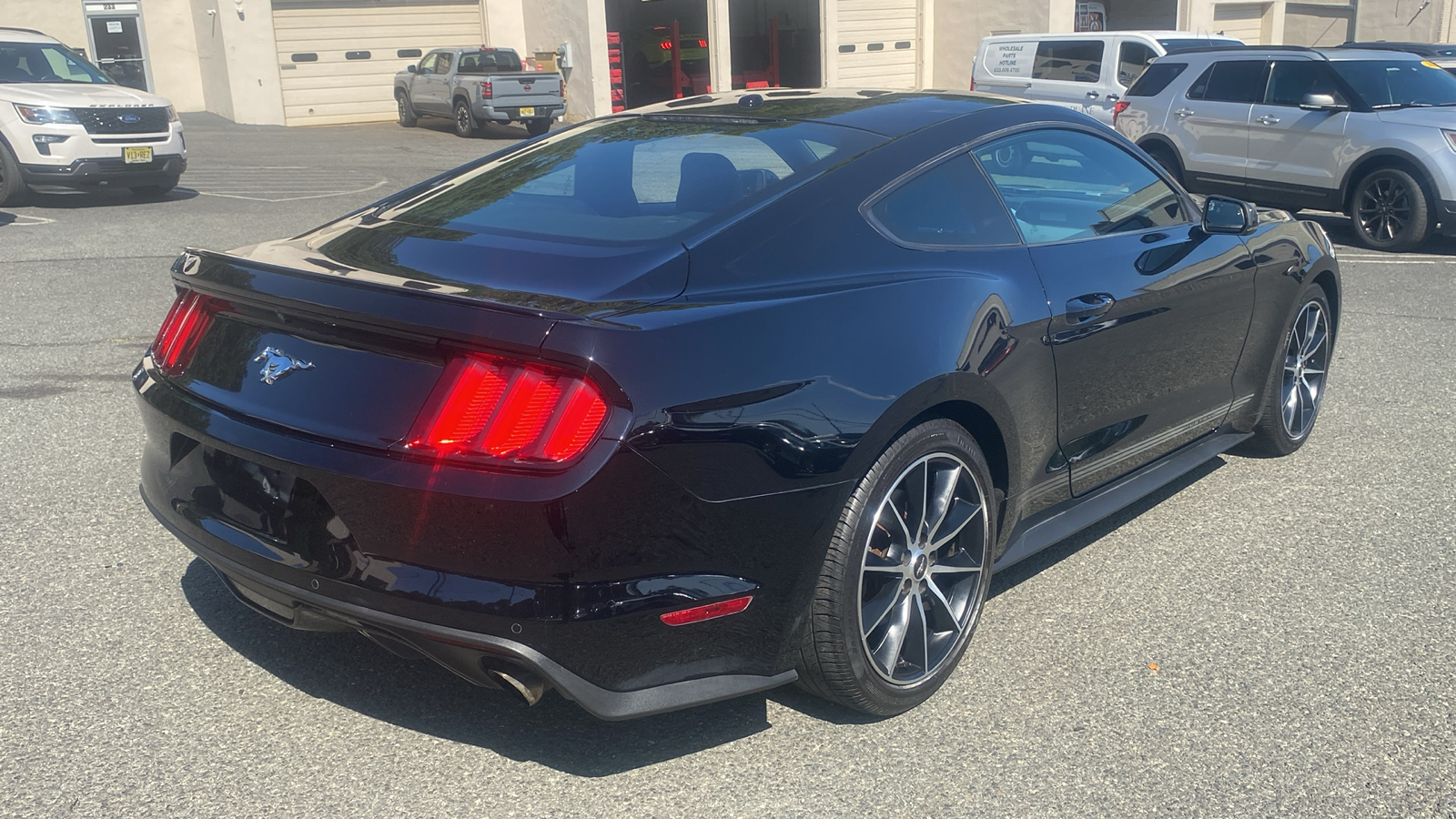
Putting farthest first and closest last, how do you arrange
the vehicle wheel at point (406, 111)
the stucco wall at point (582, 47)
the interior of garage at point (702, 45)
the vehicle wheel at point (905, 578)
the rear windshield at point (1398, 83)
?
1. the interior of garage at point (702, 45)
2. the stucco wall at point (582, 47)
3. the vehicle wheel at point (406, 111)
4. the rear windshield at point (1398, 83)
5. the vehicle wheel at point (905, 578)

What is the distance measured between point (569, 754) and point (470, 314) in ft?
3.67

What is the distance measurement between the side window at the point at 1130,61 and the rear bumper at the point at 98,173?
11.4m

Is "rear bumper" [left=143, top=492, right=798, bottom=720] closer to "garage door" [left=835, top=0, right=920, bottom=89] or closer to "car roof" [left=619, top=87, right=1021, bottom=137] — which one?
"car roof" [left=619, top=87, right=1021, bottom=137]

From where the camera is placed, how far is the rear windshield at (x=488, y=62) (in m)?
24.4

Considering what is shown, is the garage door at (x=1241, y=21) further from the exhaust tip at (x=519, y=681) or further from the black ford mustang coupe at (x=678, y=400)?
the exhaust tip at (x=519, y=681)

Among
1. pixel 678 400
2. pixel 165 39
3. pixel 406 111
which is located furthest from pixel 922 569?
pixel 165 39

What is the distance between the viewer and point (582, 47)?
27031mm

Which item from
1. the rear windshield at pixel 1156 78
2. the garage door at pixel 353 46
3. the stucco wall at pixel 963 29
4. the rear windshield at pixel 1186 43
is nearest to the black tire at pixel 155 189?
the rear windshield at pixel 1156 78

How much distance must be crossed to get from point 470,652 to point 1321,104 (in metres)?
11.0

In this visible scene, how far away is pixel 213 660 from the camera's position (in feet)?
11.3

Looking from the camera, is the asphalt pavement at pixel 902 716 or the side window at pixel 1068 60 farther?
the side window at pixel 1068 60

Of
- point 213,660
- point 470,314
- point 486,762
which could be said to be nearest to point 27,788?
point 213,660

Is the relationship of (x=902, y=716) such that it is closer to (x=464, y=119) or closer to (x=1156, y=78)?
(x=1156, y=78)

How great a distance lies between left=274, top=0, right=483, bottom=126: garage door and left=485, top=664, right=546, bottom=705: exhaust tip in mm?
27301
